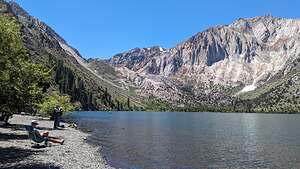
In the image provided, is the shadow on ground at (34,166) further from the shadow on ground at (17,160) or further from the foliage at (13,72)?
the foliage at (13,72)

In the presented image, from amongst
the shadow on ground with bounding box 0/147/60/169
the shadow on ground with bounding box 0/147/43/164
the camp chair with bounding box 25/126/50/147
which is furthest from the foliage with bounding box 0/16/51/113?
Answer: the shadow on ground with bounding box 0/147/60/169

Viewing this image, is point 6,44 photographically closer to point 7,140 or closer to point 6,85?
point 6,85

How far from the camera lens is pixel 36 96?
47.2 meters

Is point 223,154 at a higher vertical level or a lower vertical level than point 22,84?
lower

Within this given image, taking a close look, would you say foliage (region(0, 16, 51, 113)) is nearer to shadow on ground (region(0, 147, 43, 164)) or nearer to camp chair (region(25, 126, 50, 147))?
camp chair (region(25, 126, 50, 147))

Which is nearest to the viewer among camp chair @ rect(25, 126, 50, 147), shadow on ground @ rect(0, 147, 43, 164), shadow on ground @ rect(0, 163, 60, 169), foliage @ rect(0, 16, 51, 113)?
shadow on ground @ rect(0, 163, 60, 169)

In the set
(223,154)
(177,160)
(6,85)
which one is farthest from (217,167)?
(6,85)

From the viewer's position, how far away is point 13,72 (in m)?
37.1

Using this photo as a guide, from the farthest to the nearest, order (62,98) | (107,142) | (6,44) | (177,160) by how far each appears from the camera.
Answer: (62,98) → (107,142) → (177,160) → (6,44)

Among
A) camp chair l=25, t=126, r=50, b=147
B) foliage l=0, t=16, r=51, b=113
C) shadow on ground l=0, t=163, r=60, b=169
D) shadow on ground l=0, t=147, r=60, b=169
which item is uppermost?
foliage l=0, t=16, r=51, b=113

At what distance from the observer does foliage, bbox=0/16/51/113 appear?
35.3 meters

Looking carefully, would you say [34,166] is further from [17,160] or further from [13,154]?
[13,154]

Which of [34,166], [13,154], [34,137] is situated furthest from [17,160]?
[34,137]

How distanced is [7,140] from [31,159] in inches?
515
